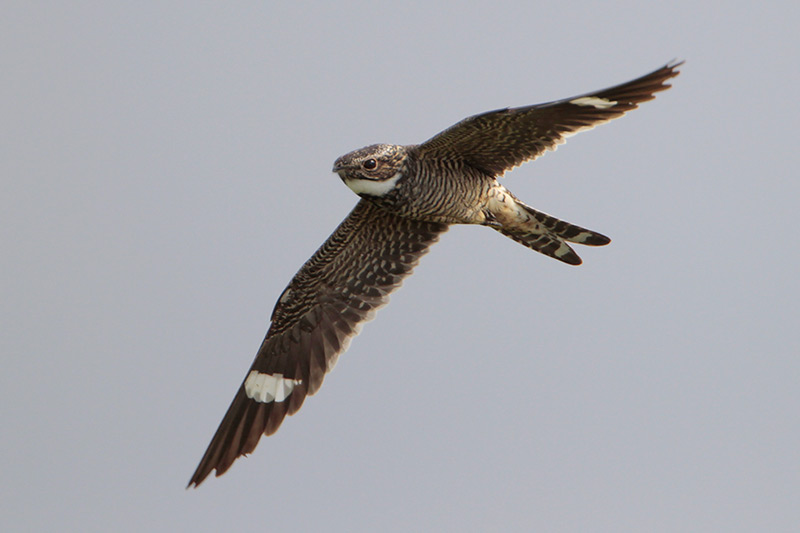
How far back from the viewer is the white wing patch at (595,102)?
247 inches

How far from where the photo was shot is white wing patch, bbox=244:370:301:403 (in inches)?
308

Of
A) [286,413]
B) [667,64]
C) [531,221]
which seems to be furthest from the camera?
[286,413]

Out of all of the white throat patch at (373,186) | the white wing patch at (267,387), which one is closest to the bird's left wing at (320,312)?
the white wing patch at (267,387)

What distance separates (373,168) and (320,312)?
1836mm

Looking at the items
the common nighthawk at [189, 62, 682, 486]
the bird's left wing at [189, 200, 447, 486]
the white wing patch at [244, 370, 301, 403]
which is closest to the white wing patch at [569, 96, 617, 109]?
the common nighthawk at [189, 62, 682, 486]

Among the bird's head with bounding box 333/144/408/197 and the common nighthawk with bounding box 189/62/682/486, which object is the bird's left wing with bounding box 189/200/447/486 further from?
the bird's head with bounding box 333/144/408/197

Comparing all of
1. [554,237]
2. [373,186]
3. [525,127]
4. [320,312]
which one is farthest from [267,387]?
[525,127]

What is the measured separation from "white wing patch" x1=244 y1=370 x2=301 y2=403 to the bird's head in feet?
6.48

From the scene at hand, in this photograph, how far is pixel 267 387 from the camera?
25.9 feet

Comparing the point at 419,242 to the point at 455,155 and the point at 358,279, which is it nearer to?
the point at 358,279

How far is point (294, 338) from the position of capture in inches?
316

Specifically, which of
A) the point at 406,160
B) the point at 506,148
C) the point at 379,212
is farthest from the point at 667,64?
the point at 379,212

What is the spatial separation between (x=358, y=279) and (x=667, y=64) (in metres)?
3.09

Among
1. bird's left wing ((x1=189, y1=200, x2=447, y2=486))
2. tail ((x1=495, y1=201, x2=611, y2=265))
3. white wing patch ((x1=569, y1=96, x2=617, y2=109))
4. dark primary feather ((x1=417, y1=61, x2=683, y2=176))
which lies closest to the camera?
dark primary feather ((x1=417, y1=61, x2=683, y2=176))
